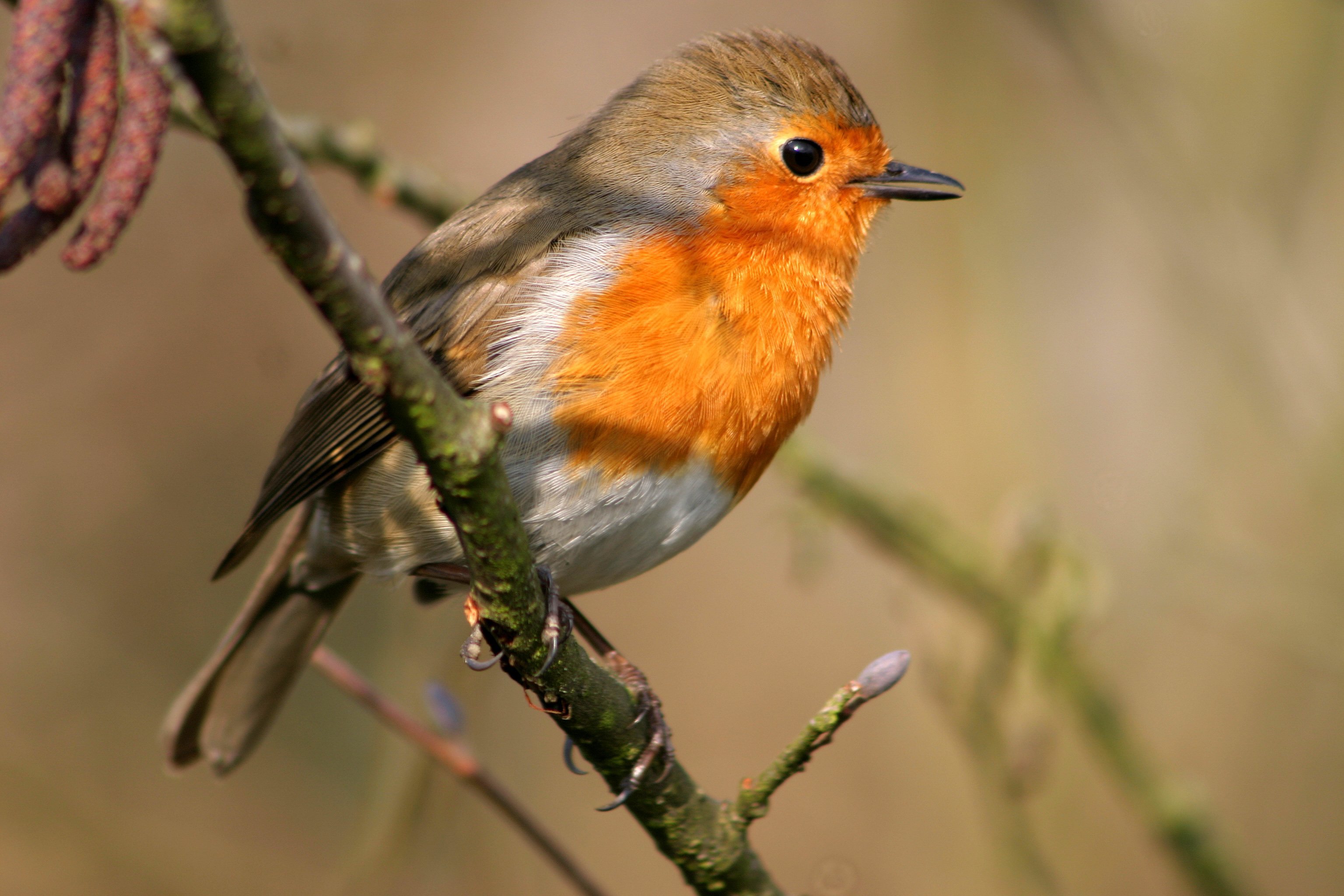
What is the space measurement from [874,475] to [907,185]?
106cm

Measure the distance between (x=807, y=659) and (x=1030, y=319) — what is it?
6.53 ft

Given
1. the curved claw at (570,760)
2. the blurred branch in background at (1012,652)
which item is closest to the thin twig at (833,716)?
the curved claw at (570,760)

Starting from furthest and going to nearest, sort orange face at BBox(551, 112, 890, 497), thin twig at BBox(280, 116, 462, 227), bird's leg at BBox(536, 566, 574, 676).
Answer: thin twig at BBox(280, 116, 462, 227)
orange face at BBox(551, 112, 890, 497)
bird's leg at BBox(536, 566, 574, 676)

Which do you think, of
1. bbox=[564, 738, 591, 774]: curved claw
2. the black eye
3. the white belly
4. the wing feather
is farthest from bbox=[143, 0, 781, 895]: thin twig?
the black eye

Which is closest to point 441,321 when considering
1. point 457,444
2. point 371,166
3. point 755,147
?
point 371,166

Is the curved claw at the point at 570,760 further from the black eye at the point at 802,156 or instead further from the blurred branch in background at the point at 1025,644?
the black eye at the point at 802,156

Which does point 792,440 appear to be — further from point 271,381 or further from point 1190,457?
point 271,381

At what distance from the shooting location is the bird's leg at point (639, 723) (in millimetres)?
2279

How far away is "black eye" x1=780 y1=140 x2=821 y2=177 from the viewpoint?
3.03 m

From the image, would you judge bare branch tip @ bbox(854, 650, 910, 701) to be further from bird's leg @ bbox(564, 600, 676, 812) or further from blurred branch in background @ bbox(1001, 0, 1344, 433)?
blurred branch in background @ bbox(1001, 0, 1344, 433)

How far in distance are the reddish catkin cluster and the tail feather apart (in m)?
2.13

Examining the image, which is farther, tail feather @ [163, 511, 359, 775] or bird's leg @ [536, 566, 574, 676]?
tail feather @ [163, 511, 359, 775]

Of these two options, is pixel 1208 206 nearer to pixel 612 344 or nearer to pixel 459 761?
pixel 612 344

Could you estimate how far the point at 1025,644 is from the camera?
3.51m
